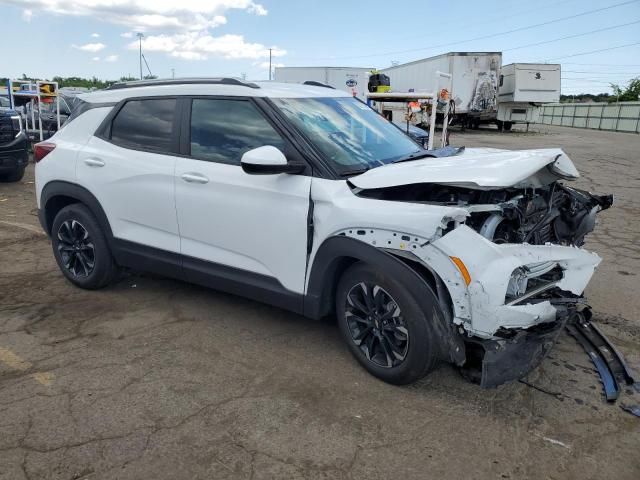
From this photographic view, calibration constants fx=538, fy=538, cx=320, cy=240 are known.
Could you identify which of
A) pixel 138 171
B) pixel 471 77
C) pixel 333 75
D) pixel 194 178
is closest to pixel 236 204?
pixel 194 178

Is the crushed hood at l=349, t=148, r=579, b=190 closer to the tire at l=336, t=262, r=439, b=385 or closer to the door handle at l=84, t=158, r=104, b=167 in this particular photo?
the tire at l=336, t=262, r=439, b=385

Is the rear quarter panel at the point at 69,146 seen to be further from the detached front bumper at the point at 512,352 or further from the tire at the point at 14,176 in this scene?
the tire at the point at 14,176

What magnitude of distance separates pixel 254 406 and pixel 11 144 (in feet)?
29.3

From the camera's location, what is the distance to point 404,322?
2984mm

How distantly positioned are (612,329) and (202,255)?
314 cm

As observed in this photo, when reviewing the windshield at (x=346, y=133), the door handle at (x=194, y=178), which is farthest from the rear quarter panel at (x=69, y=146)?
the windshield at (x=346, y=133)

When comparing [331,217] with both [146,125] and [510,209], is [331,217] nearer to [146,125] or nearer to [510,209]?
[510,209]

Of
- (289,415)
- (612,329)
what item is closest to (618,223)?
(612,329)

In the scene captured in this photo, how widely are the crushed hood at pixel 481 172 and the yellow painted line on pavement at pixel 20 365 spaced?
7.26 feet

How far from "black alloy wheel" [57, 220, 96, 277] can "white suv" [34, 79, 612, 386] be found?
0.02 metres

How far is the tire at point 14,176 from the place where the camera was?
10.4 meters

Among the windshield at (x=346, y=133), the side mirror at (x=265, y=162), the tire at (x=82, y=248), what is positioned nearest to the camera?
the side mirror at (x=265, y=162)

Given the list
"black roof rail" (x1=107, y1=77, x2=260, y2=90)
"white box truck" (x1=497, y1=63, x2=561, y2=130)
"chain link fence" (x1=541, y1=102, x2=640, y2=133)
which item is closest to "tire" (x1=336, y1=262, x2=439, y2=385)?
"black roof rail" (x1=107, y1=77, x2=260, y2=90)

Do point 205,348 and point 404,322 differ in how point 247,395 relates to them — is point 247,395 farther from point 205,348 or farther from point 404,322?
point 404,322
